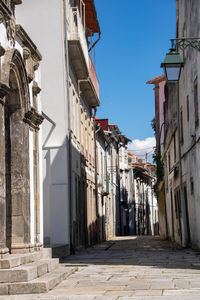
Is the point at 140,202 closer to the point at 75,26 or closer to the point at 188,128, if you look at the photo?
the point at 75,26

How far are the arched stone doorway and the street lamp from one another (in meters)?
3.11

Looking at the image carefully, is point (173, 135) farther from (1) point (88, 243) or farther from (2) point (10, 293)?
(2) point (10, 293)

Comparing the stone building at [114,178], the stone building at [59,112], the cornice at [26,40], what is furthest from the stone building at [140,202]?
the cornice at [26,40]

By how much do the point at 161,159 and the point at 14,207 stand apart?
71.5 feet

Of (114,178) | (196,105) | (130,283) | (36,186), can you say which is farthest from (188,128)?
(114,178)

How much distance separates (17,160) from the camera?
36.8ft

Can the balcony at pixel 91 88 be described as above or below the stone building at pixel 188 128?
above

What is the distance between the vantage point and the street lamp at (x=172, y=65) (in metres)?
11.7

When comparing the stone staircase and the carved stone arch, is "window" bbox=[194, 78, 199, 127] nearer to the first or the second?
the carved stone arch

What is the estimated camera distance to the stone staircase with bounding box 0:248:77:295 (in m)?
8.13

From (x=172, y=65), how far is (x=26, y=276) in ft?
19.0

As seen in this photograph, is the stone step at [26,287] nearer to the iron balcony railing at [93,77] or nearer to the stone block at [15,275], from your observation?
the stone block at [15,275]

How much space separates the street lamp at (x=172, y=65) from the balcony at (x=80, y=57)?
758 cm

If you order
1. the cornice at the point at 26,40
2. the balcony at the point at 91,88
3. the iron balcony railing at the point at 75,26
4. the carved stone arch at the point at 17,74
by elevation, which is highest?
the iron balcony railing at the point at 75,26
